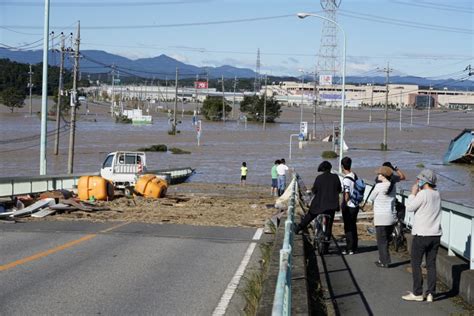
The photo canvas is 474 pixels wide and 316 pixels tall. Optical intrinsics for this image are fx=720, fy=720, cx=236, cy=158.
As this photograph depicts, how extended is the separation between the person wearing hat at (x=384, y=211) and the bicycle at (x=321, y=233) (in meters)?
1.15

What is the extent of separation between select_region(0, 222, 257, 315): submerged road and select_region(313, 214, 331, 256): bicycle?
1.37 meters

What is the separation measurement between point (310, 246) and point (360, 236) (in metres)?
2.71

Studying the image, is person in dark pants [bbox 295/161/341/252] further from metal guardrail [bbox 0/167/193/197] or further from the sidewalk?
metal guardrail [bbox 0/167/193/197]

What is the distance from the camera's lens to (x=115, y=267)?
10875mm

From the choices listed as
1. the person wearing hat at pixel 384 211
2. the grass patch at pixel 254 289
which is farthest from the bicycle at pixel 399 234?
the grass patch at pixel 254 289

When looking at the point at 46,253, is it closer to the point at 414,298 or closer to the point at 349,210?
the point at 349,210

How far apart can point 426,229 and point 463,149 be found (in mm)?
56438

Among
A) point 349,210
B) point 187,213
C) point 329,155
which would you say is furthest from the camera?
point 329,155

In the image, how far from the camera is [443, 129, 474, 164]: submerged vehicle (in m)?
62.6

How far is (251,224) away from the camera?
1806cm

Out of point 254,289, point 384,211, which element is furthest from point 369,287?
point 254,289

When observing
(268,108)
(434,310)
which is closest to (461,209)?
(434,310)

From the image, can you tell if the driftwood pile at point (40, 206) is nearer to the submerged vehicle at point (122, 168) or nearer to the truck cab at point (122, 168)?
the submerged vehicle at point (122, 168)

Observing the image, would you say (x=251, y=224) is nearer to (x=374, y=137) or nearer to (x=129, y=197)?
(x=129, y=197)
